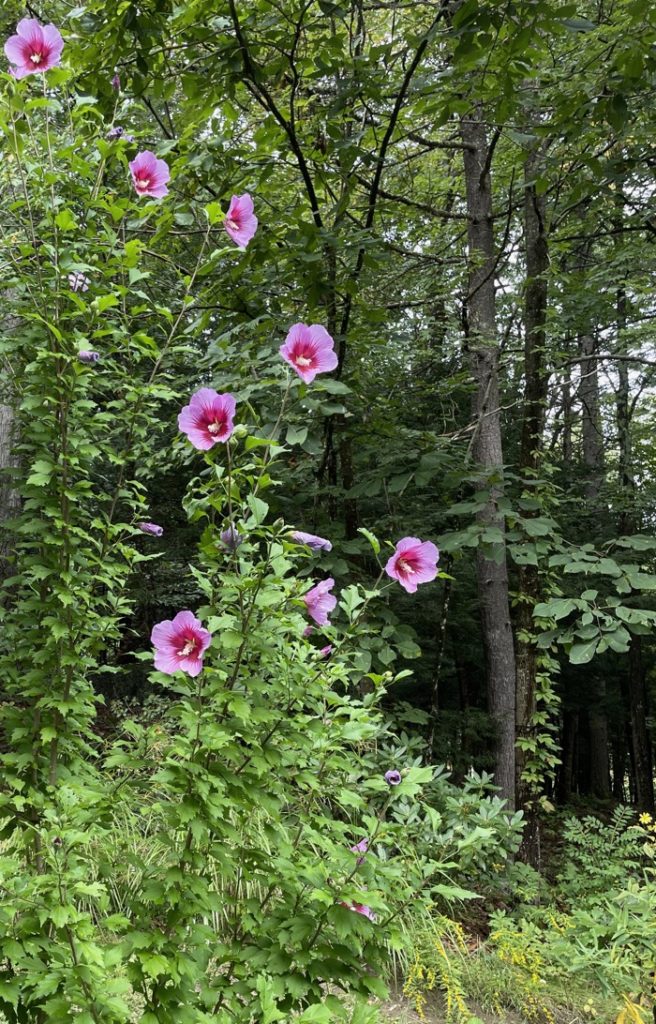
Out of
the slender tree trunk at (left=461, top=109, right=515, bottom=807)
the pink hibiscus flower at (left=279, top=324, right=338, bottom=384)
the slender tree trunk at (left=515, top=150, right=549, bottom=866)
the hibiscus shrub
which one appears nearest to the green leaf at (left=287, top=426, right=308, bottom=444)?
the hibiscus shrub

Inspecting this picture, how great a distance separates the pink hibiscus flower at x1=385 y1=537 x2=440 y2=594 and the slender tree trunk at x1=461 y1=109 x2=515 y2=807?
1.88 meters

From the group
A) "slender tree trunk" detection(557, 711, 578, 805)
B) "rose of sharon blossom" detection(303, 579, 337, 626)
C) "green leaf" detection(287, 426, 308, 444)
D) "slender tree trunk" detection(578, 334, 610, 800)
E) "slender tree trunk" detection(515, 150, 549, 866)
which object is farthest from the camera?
"slender tree trunk" detection(557, 711, 578, 805)

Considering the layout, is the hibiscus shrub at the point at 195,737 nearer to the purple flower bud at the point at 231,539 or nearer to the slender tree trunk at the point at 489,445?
the purple flower bud at the point at 231,539

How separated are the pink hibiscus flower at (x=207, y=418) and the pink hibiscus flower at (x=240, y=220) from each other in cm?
42

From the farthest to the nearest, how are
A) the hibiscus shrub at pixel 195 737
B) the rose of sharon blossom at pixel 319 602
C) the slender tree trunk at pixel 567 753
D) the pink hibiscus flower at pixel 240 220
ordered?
the slender tree trunk at pixel 567 753, the pink hibiscus flower at pixel 240 220, the rose of sharon blossom at pixel 319 602, the hibiscus shrub at pixel 195 737

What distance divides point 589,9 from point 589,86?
5.21 ft

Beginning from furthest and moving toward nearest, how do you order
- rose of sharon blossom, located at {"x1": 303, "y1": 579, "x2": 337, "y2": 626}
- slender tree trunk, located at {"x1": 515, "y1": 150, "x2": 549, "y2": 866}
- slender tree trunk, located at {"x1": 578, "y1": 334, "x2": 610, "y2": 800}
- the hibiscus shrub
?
slender tree trunk, located at {"x1": 578, "y1": 334, "x2": 610, "y2": 800}
slender tree trunk, located at {"x1": 515, "y1": 150, "x2": 549, "y2": 866}
rose of sharon blossom, located at {"x1": 303, "y1": 579, "x2": 337, "y2": 626}
the hibiscus shrub

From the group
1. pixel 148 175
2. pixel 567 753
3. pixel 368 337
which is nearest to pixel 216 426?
pixel 148 175

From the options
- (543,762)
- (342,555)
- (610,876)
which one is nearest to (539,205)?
(342,555)

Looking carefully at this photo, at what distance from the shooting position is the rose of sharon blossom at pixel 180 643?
101 cm

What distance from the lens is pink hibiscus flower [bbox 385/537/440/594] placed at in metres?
1.21

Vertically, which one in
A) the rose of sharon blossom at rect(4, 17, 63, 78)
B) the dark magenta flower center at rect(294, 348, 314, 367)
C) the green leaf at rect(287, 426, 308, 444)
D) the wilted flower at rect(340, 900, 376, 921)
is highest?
the rose of sharon blossom at rect(4, 17, 63, 78)

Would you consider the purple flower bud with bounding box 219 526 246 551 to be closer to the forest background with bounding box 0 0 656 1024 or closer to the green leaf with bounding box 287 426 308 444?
the forest background with bounding box 0 0 656 1024

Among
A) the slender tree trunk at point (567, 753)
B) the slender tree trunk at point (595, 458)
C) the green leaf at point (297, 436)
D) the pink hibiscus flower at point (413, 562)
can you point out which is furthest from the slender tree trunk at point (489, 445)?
the slender tree trunk at point (567, 753)
